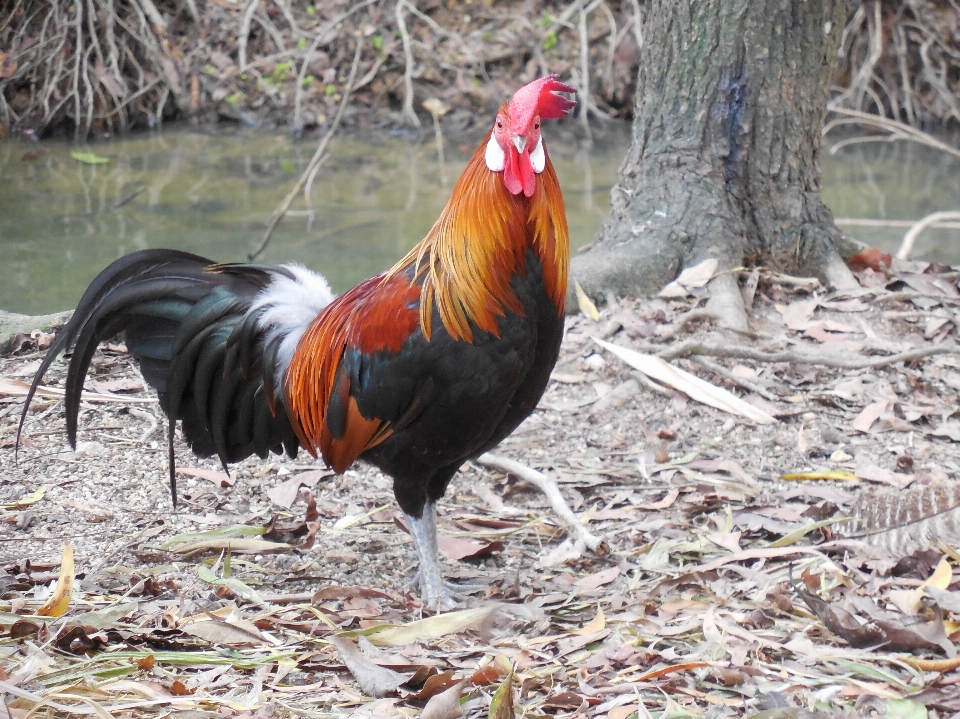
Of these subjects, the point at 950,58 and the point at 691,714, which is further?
the point at 950,58

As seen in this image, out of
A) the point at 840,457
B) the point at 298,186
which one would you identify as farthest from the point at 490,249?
the point at 298,186

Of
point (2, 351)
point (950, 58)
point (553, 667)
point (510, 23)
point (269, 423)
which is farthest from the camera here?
point (510, 23)

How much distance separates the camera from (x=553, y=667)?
9.13ft

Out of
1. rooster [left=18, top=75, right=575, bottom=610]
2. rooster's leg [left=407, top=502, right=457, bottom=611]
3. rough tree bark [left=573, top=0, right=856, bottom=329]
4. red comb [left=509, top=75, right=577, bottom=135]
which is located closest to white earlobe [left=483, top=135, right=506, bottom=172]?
rooster [left=18, top=75, right=575, bottom=610]

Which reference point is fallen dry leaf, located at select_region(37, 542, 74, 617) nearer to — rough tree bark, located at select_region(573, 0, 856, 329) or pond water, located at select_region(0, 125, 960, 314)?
rough tree bark, located at select_region(573, 0, 856, 329)

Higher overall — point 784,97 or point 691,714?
point 784,97

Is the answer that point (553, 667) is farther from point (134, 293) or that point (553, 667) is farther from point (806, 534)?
point (134, 293)

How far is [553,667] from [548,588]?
25.9 inches

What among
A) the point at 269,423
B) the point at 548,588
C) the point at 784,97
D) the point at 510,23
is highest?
the point at 510,23

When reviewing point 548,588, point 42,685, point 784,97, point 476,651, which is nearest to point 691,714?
point 476,651

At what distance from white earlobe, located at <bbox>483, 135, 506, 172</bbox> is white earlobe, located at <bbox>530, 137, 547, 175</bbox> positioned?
0.01 meters

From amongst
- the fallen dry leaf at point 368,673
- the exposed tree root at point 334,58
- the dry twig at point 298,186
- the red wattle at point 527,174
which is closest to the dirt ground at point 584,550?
the fallen dry leaf at point 368,673

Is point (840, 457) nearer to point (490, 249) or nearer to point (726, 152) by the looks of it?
point (490, 249)

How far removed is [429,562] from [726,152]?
308 cm
